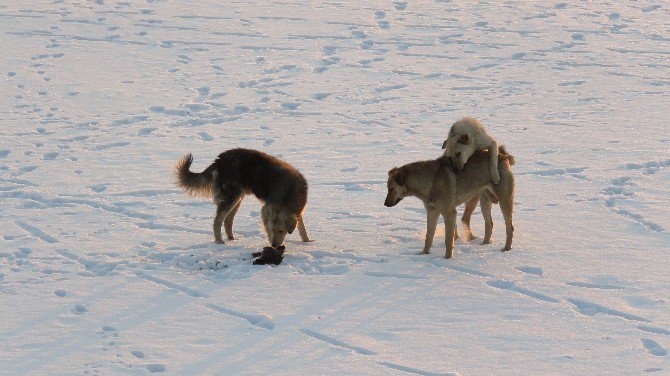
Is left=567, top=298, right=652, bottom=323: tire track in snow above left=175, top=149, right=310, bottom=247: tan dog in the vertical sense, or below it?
below

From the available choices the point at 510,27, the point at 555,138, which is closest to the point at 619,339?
the point at 555,138

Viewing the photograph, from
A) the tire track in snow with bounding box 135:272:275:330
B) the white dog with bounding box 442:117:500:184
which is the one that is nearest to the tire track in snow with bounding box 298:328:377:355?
the tire track in snow with bounding box 135:272:275:330

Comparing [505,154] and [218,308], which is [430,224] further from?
[218,308]

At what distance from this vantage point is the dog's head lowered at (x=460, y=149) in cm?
1011

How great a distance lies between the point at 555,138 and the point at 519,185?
9.76 feet

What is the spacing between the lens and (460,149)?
10.1m

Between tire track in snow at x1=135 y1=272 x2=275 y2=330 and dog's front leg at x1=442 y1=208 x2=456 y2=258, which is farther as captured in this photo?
dog's front leg at x1=442 y1=208 x2=456 y2=258

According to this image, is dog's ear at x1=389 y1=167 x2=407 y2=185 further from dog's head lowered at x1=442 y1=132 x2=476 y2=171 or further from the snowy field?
the snowy field

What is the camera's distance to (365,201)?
12570mm

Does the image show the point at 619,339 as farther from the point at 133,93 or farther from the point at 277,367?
the point at 133,93

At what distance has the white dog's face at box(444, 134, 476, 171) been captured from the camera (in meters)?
10.1

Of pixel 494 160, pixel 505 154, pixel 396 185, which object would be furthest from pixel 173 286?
pixel 505 154

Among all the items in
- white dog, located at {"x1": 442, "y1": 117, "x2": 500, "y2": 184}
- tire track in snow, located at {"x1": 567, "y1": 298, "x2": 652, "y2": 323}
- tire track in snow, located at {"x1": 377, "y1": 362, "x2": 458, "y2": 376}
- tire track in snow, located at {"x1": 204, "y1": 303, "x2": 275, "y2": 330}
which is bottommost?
tire track in snow, located at {"x1": 204, "y1": 303, "x2": 275, "y2": 330}

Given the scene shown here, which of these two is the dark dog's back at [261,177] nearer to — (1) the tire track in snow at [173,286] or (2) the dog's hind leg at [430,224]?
(2) the dog's hind leg at [430,224]
